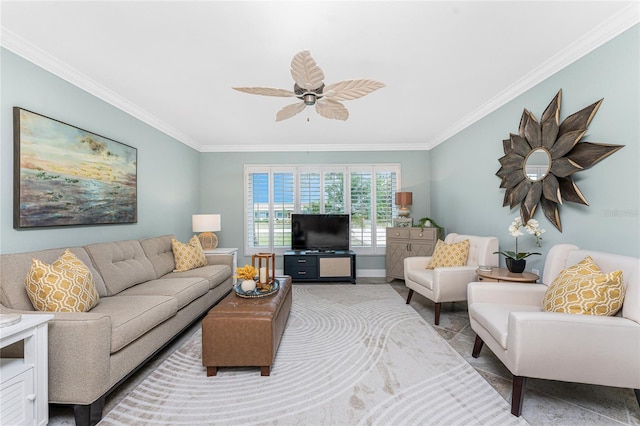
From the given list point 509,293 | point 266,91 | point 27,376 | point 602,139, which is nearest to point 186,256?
point 27,376

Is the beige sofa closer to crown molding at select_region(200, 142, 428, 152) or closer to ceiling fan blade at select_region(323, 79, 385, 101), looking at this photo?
ceiling fan blade at select_region(323, 79, 385, 101)

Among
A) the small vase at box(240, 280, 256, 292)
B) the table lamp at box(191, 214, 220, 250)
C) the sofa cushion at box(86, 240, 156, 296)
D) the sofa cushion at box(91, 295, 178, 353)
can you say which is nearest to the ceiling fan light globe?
the small vase at box(240, 280, 256, 292)

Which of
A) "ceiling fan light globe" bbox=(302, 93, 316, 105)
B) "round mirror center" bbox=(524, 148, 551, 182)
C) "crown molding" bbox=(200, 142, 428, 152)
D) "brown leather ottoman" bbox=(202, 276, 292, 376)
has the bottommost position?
"brown leather ottoman" bbox=(202, 276, 292, 376)

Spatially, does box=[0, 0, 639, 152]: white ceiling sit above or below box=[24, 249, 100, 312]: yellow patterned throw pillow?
above

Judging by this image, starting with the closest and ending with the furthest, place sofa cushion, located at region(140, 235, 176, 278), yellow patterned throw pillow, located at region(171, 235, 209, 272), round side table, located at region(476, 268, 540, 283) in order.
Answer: round side table, located at region(476, 268, 540, 283)
sofa cushion, located at region(140, 235, 176, 278)
yellow patterned throw pillow, located at region(171, 235, 209, 272)

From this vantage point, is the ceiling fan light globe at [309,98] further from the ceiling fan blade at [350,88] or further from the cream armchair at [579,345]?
the cream armchair at [579,345]

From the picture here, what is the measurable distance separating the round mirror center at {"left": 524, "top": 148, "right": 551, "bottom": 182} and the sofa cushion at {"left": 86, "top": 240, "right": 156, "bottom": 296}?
13.5 feet

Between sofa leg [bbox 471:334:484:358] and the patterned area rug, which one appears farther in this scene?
sofa leg [bbox 471:334:484:358]

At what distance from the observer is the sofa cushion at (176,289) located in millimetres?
2652

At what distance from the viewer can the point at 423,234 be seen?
4812 millimetres

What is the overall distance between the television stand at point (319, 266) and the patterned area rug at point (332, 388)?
2.05 metres

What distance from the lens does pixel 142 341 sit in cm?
210

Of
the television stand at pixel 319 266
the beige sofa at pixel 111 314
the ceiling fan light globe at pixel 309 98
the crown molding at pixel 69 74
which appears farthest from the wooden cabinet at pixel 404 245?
the crown molding at pixel 69 74

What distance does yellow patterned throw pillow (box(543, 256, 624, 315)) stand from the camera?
1.69 m
